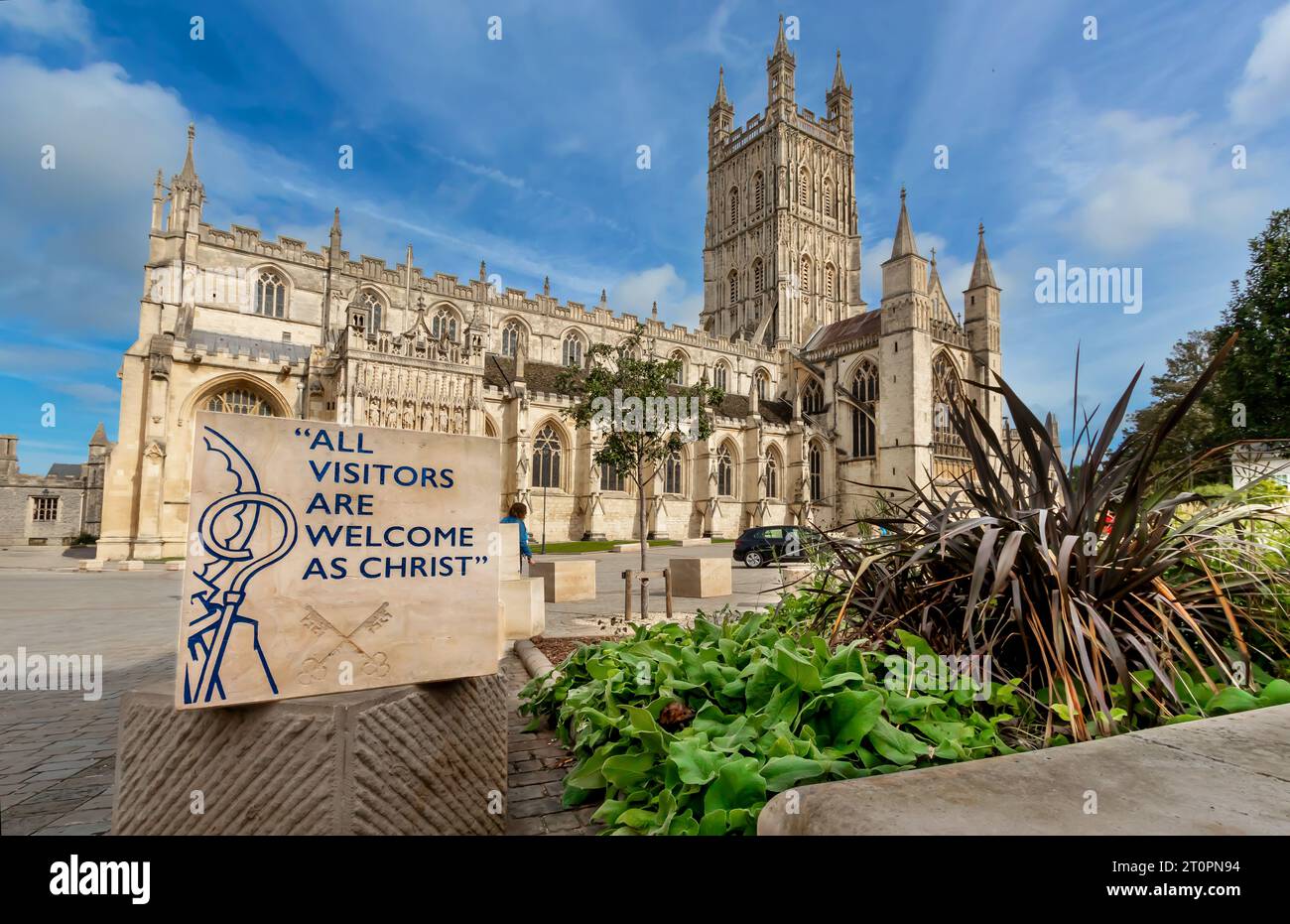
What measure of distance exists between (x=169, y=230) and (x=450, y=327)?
508 inches

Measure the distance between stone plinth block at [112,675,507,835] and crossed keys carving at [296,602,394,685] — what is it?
7 cm

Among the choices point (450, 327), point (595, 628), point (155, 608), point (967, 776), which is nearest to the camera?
point (967, 776)

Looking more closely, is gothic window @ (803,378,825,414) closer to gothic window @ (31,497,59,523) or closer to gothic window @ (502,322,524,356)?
gothic window @ (502,322,524,356)

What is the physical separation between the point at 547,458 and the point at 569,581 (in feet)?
71.4

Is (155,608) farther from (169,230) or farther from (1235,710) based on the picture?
(169,230)

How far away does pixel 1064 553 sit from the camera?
2.54 meters

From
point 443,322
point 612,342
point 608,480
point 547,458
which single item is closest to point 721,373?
point 612,342

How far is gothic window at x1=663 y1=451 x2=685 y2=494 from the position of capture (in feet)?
113

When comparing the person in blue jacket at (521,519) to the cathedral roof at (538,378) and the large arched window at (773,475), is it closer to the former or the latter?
the cathedral roof at (538,378)

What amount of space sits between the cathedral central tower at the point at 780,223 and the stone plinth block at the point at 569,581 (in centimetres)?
3952

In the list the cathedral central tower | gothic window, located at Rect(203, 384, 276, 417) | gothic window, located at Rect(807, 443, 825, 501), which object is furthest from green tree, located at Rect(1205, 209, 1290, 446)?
gothic window, located at Rect(203, 384, 276, 417)

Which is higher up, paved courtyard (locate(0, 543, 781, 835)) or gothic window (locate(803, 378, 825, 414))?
gothic window (locate(803, 378, 825, 414))

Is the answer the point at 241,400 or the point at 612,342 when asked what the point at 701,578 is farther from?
the point at 612,342
